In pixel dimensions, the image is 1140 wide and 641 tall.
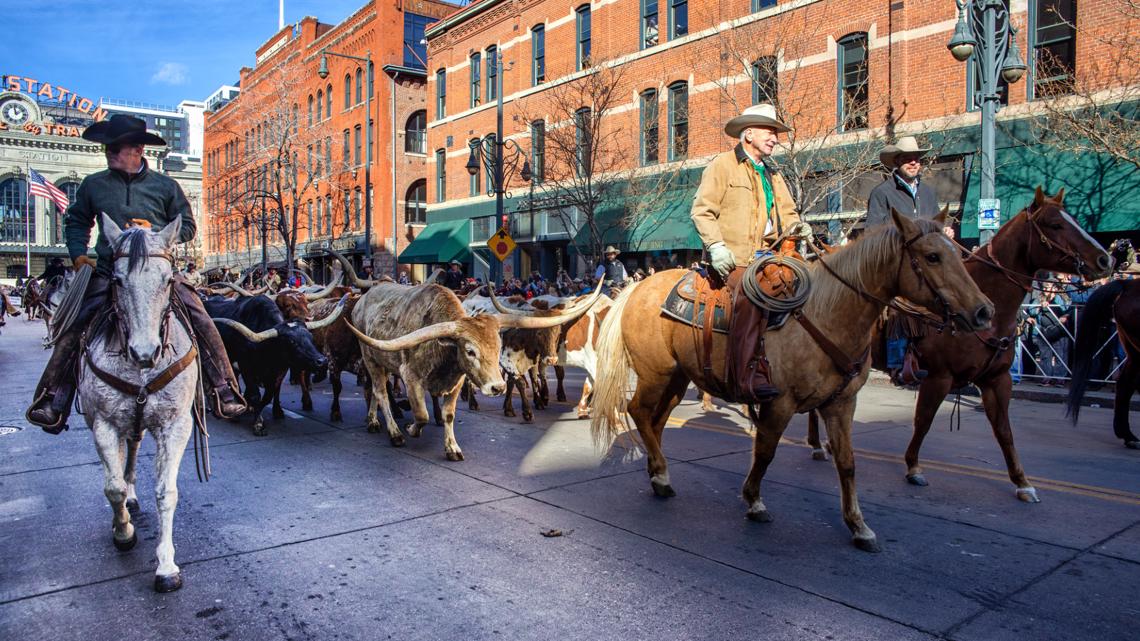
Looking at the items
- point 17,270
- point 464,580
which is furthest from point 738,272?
point 17,270

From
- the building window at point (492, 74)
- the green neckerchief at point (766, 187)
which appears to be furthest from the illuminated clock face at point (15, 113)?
the green neckerchief at point (766, 187)

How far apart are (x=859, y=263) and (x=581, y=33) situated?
25054 millimetres

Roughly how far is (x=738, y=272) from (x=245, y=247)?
183ft

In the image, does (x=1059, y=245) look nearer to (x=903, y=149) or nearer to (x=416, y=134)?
(x=903, y=149)

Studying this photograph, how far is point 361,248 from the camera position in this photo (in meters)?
40.8

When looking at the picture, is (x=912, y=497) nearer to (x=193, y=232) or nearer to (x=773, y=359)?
(x=773, y=359)

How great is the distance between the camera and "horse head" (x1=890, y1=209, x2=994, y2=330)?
14.7ft

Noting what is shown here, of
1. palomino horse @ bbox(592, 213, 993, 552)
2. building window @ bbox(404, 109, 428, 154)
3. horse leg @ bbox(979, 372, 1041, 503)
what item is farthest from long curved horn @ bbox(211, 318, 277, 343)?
building window @ bbox(404, 109, 428, 154)

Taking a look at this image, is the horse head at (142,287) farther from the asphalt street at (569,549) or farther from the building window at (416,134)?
the building window at (416,134)

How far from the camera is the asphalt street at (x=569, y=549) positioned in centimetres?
372

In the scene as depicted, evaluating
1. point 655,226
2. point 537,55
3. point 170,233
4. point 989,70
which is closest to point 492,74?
point 537,55

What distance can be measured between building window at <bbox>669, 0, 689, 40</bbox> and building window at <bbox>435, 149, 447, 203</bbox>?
1469cm

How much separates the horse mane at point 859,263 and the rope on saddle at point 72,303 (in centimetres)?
462

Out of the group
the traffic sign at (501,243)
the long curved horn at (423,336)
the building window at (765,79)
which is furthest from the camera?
the traffic sign at (501,243)
